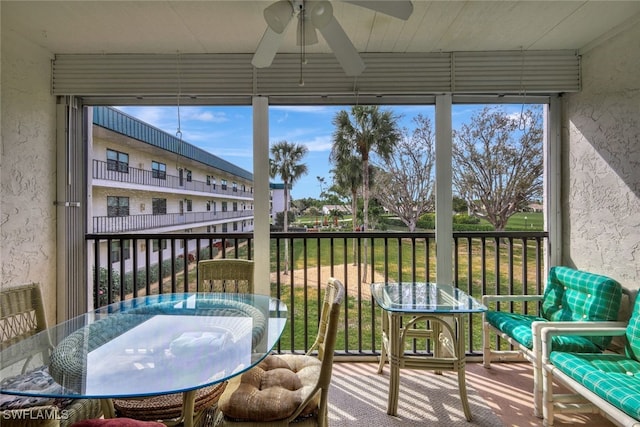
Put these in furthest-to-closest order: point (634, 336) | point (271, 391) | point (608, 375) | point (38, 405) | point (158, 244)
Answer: point (158, 244), point (634, 336), point (608, 375), point (271, 391), point (38, 405)

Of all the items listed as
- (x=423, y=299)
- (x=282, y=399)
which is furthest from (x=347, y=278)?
(x=282, y=399)

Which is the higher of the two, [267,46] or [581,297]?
[267,46]

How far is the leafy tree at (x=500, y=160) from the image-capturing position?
2713 mm

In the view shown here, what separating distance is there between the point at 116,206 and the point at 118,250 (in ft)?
1.32

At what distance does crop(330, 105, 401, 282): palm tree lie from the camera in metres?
2.70

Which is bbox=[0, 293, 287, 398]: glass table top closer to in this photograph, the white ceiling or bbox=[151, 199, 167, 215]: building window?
bbox=[151, 199, 167, 215]: building window

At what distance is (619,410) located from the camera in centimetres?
142

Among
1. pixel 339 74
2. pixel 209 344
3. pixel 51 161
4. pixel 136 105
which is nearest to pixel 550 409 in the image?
pixel 209 344

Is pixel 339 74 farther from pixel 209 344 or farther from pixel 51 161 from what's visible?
pixel 51 161

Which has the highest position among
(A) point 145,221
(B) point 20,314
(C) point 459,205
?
(C) point 459,205

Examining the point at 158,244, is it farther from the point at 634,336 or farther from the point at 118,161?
the point at 634,336

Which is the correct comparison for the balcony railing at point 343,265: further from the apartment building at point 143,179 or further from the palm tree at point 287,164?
the palm tree at point 287,164

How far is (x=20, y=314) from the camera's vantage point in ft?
5.58

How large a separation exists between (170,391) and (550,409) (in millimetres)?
2089
